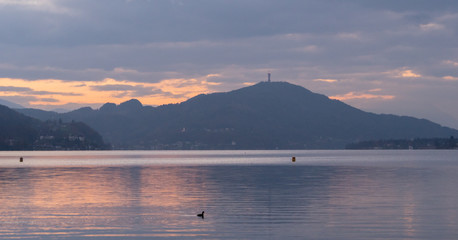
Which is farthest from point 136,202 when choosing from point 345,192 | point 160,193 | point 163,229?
point 345,192

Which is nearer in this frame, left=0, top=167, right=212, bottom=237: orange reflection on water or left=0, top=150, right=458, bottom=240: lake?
left=0, top=150, right=458, bottom=240: lake

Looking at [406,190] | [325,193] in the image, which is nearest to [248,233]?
[325,193]

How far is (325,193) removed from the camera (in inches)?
2598

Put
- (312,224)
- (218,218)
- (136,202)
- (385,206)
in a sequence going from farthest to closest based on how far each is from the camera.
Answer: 1. (136,202)
2. (385,206)
3. (218,218)
4. (312,224)

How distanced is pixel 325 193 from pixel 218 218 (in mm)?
23636

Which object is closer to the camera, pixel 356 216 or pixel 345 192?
pixel 356 216

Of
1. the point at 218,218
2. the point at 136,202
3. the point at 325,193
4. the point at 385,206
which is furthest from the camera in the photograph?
the point at 325,193

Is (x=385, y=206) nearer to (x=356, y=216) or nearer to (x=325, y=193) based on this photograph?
(x=356, y=216)

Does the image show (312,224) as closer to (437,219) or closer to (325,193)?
(437,219)

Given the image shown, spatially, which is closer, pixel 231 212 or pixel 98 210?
pixel 231 212

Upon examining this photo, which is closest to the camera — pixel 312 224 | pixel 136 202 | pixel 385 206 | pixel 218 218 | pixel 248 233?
pixel 248 233

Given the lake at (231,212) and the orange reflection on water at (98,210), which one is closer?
the lake at (231,212)

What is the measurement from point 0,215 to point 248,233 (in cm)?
1956

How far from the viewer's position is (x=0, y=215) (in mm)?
46906
